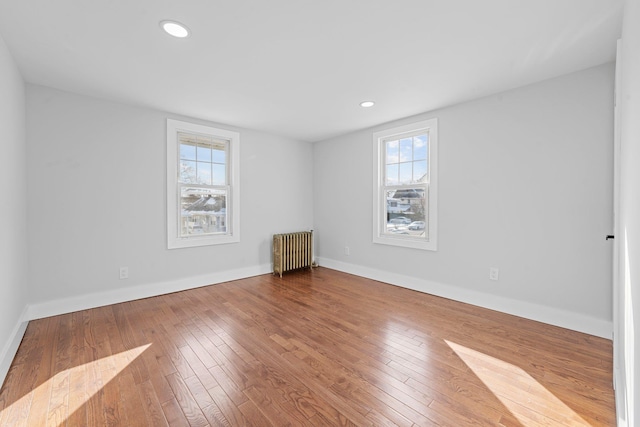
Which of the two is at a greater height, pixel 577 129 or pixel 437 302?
pixel 577 129

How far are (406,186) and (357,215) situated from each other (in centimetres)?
99

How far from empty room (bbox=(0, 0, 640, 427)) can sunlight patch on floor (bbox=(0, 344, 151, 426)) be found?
0.02m

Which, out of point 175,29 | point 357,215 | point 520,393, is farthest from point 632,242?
point 357,215

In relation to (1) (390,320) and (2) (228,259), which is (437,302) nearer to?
(1) (390,320)

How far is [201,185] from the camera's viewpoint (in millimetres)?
4098

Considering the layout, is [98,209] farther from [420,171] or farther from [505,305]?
[505,305]

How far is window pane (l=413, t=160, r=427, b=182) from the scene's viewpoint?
385cm

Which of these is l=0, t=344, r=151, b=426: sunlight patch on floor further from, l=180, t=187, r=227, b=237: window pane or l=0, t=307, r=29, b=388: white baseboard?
l=180, t=187, r=227, b=237: window pane

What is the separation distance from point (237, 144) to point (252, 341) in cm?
302

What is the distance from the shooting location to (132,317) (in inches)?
116

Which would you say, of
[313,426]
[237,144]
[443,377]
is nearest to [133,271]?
[237,144]

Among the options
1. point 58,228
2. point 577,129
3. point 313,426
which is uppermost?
point 577,129

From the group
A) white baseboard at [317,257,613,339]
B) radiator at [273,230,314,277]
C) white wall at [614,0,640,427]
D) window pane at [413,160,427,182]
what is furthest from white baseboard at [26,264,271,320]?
white wall at [614,0,640,427]

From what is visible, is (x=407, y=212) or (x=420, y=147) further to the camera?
(x=407, y=212)
